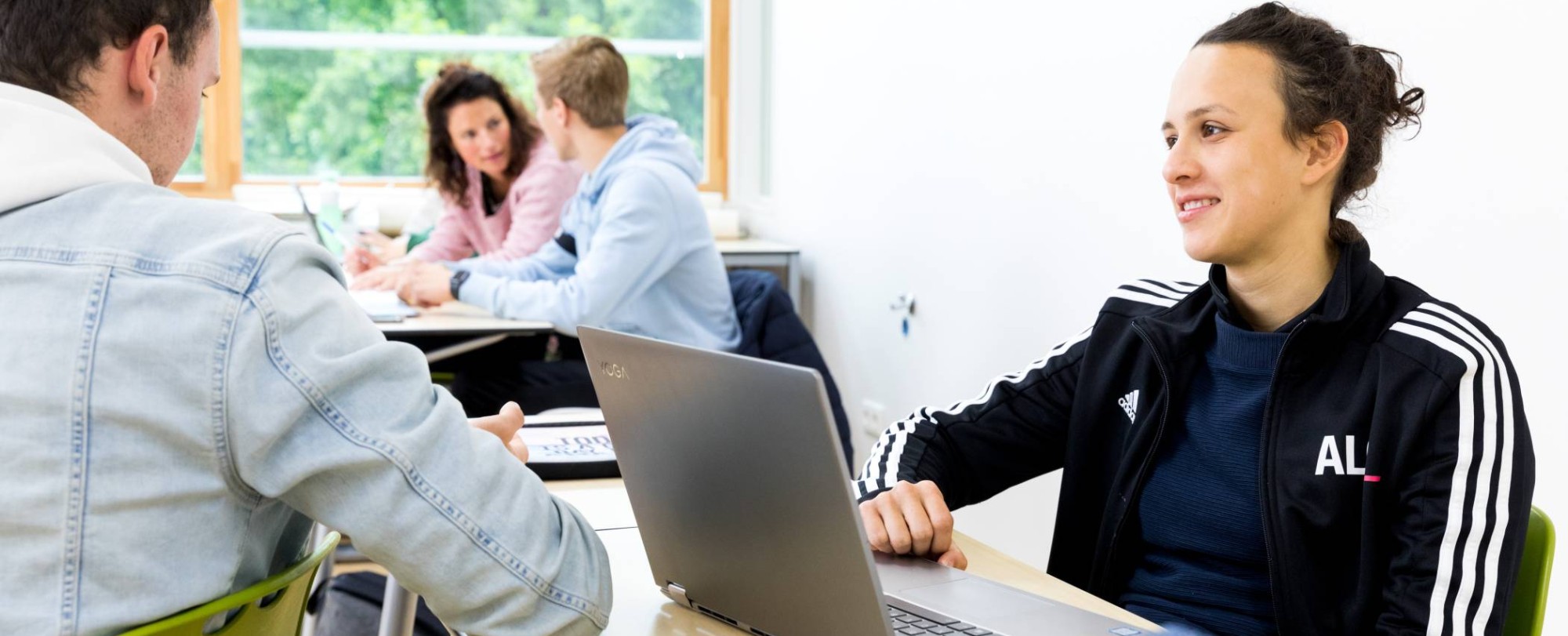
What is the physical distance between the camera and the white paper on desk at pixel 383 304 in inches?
129

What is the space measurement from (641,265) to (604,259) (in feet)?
0.28

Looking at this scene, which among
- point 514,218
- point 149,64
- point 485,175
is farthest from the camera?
point 485,175

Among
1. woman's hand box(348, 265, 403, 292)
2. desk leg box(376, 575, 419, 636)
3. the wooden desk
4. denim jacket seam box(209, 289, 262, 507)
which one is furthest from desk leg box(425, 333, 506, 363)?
denim jacket seam box(209, 289, 262, 507)

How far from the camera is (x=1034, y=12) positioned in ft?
9.20

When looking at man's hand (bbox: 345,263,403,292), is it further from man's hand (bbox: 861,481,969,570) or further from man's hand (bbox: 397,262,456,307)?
man's hand (bbox: 861,481,969,570)

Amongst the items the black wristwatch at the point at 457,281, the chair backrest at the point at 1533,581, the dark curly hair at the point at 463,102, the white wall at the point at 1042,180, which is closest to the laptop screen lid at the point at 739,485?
the chair backrest at the point at 1533,581

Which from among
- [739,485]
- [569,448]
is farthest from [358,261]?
[739,485]

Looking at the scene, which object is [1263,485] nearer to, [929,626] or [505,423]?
[929,626]

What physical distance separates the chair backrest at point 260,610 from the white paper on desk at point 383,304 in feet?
7.23

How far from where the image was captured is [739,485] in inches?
41.6

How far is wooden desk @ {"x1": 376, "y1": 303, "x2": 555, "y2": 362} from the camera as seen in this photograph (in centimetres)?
317

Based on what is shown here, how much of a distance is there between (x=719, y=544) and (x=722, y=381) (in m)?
0.18

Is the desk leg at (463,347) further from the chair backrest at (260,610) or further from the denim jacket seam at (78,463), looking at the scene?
the denim jacket seam at (78,463)

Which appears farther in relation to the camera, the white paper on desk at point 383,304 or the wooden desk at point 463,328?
the white paper on desk at point 383,304
